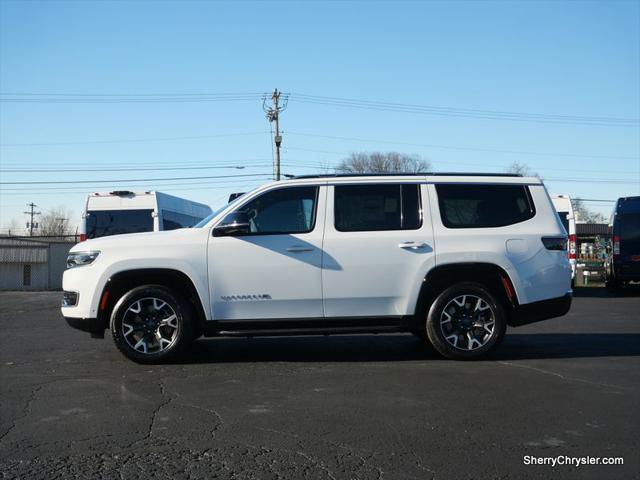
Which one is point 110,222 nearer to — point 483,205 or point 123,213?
point 123,213

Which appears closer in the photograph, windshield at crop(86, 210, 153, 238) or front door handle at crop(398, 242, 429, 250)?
front door handle at crop(398, 242, 429, 250)

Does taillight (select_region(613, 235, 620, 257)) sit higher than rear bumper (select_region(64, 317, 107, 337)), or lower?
higher

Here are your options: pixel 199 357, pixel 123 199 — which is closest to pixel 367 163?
pixel 123 199

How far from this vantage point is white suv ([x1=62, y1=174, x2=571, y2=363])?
7.22 meters

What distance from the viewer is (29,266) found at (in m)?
31.7

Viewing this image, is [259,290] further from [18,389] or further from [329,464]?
[329,464]

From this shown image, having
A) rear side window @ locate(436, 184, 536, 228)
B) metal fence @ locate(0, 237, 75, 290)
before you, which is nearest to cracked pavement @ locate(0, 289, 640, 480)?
rear side window @ locate(436, 184, 536, 228)

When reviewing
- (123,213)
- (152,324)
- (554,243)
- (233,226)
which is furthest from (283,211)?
(123,213)

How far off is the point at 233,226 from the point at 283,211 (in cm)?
62

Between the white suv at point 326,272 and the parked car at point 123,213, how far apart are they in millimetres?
11339

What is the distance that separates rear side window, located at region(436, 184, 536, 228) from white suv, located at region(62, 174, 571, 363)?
0.06 ft

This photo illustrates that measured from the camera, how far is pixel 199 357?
7.88 m

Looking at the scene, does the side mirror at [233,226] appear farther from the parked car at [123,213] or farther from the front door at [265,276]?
the parked car at [123,213]

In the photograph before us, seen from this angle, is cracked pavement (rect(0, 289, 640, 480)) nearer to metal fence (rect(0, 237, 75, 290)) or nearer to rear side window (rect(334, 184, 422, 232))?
rear side window (rect(334, 184, 422, 232))
